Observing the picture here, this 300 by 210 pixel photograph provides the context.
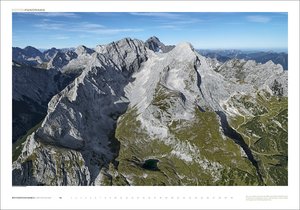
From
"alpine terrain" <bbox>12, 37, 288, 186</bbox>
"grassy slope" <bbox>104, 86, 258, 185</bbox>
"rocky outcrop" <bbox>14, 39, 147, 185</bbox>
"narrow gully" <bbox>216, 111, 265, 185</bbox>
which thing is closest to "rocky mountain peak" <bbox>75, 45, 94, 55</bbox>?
"alpine terrain" <bbox>12, 37, 288, 186</bbox>

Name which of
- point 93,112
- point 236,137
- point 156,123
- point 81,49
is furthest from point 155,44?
point 93,112

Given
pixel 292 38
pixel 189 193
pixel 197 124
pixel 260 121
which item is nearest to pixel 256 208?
pixel 189 193

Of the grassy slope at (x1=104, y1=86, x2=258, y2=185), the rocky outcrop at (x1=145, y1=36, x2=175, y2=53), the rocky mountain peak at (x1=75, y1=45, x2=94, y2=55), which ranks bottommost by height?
the grassy slope at (x1=104, y1=86, x2=258, y2=185)

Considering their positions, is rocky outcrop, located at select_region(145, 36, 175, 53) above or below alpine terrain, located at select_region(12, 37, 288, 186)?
above

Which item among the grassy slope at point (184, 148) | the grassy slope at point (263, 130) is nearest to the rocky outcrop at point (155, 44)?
the grassy slope at point (184, 148)

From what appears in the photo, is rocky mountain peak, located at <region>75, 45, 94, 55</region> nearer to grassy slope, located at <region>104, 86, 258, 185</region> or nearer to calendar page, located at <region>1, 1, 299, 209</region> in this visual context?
calendar page, located at <region>1, 1, 299, 209</region>

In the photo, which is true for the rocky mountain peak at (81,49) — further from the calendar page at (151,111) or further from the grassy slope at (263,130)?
the grassy slope at (263,130)

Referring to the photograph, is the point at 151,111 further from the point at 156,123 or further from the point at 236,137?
the point at 236,137

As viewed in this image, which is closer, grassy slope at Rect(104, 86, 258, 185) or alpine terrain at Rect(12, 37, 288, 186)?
alpine terrain at Rect(12, 37, 288, 186)

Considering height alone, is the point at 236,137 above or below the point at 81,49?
below
